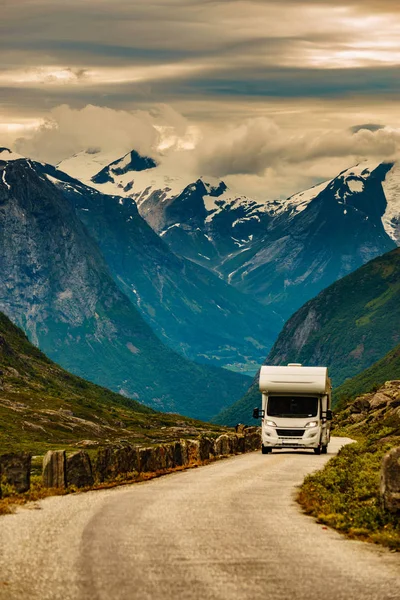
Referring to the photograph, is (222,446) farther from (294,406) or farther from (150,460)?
(150,460)

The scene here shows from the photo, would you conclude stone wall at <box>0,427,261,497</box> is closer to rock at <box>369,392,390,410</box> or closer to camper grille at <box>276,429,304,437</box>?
camper grille at <box>276,429,304,437</box>

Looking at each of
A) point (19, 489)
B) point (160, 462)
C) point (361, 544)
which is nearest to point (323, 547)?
point (361, 544)

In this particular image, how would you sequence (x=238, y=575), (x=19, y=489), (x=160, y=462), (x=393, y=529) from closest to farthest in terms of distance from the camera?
(x=238, y=575)
(x=393, y=529)
(x=19, y=489)
(x=160, y=462)

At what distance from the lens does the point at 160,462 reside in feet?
181

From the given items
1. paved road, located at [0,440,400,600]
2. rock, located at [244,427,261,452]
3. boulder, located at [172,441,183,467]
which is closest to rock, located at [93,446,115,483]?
paved road, located at [0,440,400,600]

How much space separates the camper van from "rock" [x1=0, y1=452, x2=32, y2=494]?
35728 mm

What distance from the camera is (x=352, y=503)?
114 feet

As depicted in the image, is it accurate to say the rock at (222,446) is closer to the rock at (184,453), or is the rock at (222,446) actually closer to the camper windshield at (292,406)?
the camper windshield at (292,406)

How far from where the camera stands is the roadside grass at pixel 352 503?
2961cm

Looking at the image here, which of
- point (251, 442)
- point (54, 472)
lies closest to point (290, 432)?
point (251, 442)

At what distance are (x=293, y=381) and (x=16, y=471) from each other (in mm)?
37637

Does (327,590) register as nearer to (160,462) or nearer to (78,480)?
(78,480)

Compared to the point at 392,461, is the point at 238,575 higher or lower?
lower

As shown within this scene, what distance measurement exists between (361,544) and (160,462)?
2783cm
